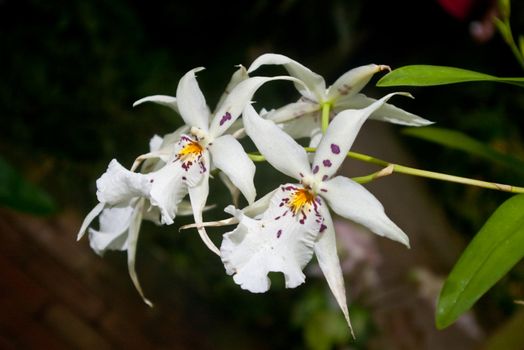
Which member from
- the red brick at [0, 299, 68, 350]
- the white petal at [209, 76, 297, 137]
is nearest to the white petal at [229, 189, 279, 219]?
the white petal at [209, 76, 297, 137]

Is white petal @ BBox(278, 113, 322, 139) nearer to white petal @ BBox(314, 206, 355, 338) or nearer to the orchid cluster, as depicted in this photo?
the orchid cluster

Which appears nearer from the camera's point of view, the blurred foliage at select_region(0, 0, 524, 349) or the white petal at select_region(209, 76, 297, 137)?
the white petal at select_region(209, 76, 297, 137)

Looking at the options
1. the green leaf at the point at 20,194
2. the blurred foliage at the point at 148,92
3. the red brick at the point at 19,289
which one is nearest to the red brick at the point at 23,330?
the red brick at the point at 19,289

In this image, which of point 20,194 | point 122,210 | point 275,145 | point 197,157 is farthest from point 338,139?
point 20,194

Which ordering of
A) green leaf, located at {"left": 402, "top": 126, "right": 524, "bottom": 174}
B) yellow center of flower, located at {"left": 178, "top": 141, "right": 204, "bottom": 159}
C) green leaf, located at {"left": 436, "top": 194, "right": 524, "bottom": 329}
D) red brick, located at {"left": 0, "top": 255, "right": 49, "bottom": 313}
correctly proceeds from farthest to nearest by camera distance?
red brick, located at {"left": 0, "top": 255, "right": 49, "bottom": 313}, green leaf, located at {"left": 402, "top": 126, "right": 524, "bottom": 174}, yellow center of flower, located at {"left": 178, "top": 141, "right": 204, "bottom": 159}, green leaf, located at {"left": 436, "top": 194, "right": 524, "bottom": 329}

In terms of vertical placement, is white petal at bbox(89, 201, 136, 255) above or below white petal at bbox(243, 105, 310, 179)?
below
